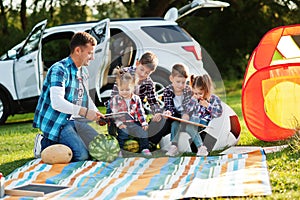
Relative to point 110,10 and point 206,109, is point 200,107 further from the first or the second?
point 110,10

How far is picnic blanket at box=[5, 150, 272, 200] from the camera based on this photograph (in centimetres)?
391

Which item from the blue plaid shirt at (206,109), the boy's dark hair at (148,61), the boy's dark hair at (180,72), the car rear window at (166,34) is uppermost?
the boy's dark hair at (148,61)

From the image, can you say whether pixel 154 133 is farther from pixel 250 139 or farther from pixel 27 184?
pixel 27 184

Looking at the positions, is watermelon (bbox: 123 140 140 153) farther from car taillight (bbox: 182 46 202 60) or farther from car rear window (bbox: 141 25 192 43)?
car rear window (bbox: 141 25 192 43)

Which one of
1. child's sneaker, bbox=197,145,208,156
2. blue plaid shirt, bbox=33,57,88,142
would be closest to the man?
blue plaid shirt, bbox=33,57,88,142

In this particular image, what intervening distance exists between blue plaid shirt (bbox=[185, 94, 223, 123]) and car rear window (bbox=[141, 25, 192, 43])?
313 centimetres

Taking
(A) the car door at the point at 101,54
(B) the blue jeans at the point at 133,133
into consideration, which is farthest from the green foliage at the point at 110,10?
(B) the blue jeans at the point at 133,133

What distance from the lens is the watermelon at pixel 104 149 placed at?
5086mm

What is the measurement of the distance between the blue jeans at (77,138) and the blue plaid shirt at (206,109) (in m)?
0.91

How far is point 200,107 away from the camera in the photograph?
5484mm

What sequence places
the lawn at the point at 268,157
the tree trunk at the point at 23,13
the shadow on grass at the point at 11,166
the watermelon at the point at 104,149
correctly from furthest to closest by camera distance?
the tree trunk at the point at 23,13 < the watermelon at the point at 104,149 < the shadow on grass at the point at 11,166 < the lawn at the point at 268,157

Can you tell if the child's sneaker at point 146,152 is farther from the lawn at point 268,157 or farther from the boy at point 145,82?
the lawn at point 268,157

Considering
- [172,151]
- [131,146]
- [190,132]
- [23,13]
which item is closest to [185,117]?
[190,132]

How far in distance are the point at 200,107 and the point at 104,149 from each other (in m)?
1.01
